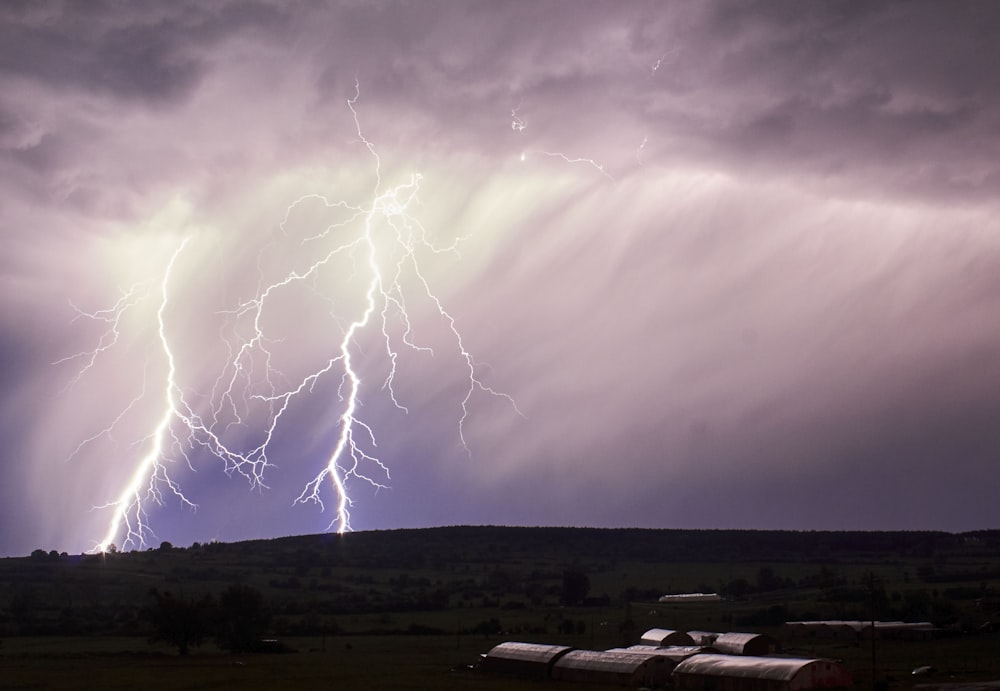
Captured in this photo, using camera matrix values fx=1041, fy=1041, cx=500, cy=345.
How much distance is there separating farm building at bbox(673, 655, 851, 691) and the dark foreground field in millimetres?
2735

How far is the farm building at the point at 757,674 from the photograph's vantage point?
121 feet

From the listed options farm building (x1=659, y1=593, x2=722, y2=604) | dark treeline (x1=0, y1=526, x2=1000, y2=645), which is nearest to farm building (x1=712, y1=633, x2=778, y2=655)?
dark treeline (x1=0, y1=526, x2=1000, y2=645)

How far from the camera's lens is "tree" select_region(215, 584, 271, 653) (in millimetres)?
62625

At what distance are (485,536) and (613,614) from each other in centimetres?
7973

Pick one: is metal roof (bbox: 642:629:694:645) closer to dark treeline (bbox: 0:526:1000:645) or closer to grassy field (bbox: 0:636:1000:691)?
grassy field (bbox: 0:636:1000:691)

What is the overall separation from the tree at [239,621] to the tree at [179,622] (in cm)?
98

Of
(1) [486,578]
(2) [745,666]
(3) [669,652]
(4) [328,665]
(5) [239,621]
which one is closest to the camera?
(2) [745,666]

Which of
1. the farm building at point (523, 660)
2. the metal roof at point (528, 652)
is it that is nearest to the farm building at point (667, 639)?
the metal roof at point (528, 652)

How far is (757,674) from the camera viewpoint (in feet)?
125

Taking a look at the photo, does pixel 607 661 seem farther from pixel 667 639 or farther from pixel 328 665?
pixel 328 665

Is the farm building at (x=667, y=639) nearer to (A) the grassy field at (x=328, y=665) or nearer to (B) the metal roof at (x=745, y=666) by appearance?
(A) the grassy field at (x=328, y=665)

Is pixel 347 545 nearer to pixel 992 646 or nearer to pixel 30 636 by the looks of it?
pixel 30 636

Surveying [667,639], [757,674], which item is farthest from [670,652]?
[667,639]

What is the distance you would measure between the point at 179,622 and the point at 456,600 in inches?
1544
